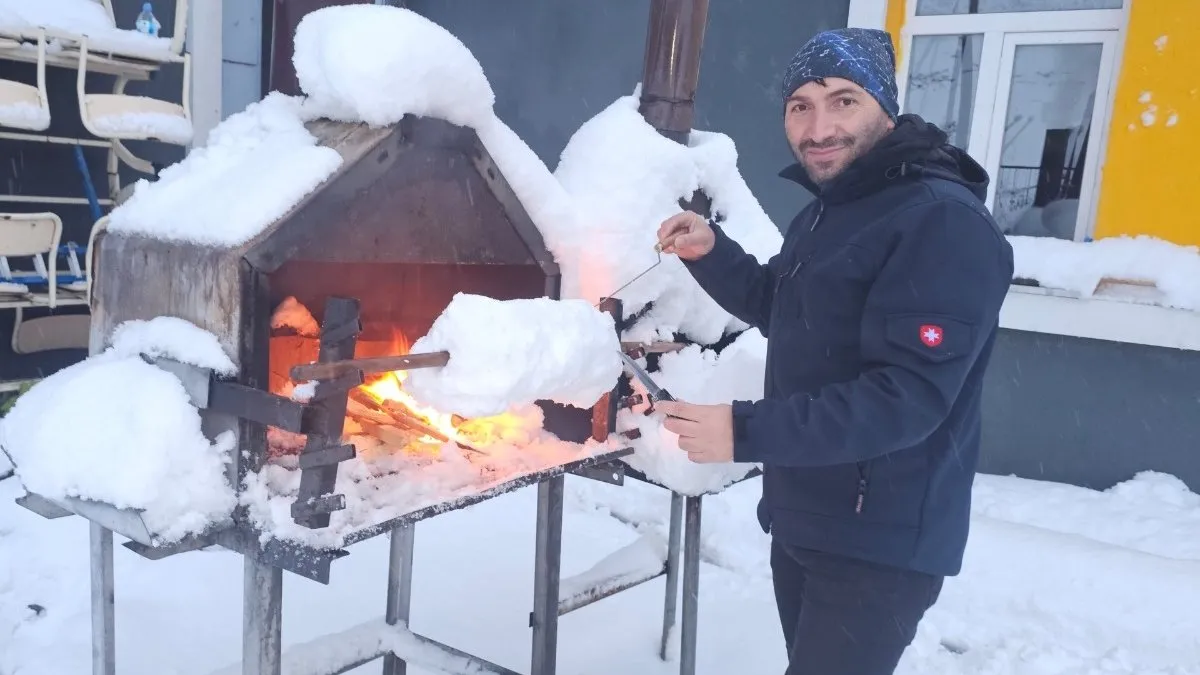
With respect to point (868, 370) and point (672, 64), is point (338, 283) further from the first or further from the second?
point (868, 370)

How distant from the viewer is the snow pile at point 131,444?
1.57m

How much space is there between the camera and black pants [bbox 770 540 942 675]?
5.59 ft

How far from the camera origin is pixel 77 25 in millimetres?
4727

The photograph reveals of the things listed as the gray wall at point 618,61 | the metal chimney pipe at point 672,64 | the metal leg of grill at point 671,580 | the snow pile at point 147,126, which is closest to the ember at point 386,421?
the metal leg of grill at point 671,580

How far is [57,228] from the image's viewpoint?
464 cm

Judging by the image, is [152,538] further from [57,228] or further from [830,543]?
[57,228]

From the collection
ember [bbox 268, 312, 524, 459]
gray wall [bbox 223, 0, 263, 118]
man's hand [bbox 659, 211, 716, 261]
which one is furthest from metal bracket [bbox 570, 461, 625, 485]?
gray wall [bbox 223, 0, 263, 118]

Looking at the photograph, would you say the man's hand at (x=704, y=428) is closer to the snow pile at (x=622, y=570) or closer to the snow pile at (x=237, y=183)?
the snow pile at (x=237, y=183)

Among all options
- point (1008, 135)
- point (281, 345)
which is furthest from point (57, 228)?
point (1008, 135)

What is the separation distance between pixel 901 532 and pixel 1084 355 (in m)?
3.66

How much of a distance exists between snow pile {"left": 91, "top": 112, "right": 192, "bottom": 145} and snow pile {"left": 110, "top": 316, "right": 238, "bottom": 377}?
142 inches

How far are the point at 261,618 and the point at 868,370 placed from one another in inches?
52.3

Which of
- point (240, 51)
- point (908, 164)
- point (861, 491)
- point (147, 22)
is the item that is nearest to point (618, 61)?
point (240, 51)

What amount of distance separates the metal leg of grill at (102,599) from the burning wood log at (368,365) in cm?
88
